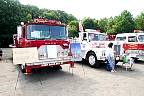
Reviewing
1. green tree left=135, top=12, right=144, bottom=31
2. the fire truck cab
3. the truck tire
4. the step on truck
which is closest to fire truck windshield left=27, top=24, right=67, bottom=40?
the step on truck

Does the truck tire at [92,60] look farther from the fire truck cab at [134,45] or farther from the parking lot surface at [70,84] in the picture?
the fire truck cab at [134,45]

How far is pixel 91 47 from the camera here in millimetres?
13164

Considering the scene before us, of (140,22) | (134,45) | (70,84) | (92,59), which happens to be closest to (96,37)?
(92,59)

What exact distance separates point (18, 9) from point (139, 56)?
24219 mm

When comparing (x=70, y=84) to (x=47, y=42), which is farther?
(x=47, y=42)

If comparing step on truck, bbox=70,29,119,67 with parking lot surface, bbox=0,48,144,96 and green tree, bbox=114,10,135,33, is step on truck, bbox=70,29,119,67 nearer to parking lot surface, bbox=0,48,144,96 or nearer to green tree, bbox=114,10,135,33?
parking lot surface, bbox=0,48,144,96

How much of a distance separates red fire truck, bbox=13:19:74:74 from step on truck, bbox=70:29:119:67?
1.05 metres

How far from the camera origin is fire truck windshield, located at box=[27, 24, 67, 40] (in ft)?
32.3

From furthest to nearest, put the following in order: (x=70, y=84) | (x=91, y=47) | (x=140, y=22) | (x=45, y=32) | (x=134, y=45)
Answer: (x=140, y=22) < (x=134, y=45) < (x=91, y=47) < (x=45, y=32) < (x=70, y=84)

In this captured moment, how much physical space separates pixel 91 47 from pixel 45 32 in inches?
155

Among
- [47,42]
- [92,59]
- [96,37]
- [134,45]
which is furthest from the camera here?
[134,45]

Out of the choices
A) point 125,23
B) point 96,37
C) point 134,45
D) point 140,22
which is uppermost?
point 140,22

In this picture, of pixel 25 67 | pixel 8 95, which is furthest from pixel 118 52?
pixel 8 95

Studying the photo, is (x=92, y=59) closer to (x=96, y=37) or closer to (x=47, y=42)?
(x=96, y=37)
